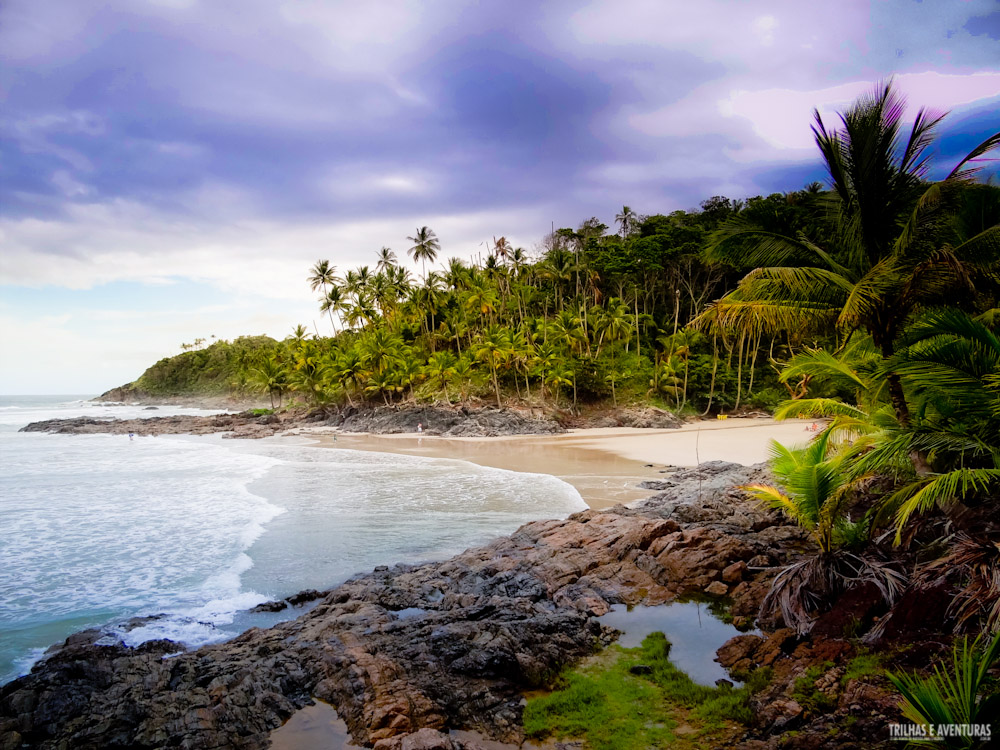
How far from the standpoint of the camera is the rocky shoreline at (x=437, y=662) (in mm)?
5461

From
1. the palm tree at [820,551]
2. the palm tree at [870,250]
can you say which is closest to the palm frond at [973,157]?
the palm tree at [870,250]

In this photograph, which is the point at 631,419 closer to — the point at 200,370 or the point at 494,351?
the point at 494,351

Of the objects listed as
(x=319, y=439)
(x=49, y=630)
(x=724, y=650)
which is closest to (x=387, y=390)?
(x=319, y=439)

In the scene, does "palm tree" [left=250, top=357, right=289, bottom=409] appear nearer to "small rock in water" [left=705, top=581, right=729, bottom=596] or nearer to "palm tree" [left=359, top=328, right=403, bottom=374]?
"palm tree" [left=359, top=328, right=403, bottom=374]

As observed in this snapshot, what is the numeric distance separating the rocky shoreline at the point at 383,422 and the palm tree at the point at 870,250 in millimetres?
30425

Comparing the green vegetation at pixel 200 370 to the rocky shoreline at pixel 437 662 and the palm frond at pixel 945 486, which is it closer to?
the rocky shoreline at pixel 437 662

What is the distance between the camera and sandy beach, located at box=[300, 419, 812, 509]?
2081cm

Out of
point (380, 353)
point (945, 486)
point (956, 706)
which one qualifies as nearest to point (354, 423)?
point (380, 353)

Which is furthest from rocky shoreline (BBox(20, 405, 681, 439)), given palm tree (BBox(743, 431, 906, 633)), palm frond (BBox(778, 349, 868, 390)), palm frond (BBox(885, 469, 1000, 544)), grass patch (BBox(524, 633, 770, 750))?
palm frond (BBox(885, 469, 1000, 544))

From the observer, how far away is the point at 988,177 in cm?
805

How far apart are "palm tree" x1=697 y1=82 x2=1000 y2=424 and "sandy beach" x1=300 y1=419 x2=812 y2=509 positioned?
8397 millimetres

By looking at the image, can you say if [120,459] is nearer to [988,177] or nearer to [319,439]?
[319,439]

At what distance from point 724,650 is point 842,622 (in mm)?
1332

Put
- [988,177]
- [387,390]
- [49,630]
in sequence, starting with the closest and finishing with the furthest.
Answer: [988,177] < [49,630] < [387,390]
